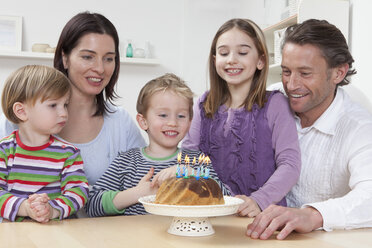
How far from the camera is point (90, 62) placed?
200 centimetres

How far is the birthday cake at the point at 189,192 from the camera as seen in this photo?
1179 mm

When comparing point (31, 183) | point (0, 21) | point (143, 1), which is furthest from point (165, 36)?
point (31, 183)

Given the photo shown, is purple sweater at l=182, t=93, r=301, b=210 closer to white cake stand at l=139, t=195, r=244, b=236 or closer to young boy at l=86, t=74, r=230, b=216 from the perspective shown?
young boy at l=86, t=74, r=230, b=216

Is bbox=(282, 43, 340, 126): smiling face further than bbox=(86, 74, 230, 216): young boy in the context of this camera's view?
Yes

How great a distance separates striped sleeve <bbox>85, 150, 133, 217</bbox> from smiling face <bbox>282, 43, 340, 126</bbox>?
72cm

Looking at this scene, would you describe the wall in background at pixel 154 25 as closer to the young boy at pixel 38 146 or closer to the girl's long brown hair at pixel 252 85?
the girl's long brown hair at pixel 252 85

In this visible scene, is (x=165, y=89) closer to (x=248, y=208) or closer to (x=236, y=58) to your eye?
(x=236, y=58)

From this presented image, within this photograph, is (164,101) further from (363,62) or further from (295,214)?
(363,62)

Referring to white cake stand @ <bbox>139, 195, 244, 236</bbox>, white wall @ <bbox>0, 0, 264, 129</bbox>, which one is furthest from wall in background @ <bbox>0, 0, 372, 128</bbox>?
white cake stand @ <bbox>139, 195, 244, 236</bbox>

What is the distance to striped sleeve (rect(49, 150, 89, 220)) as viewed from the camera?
1476 millimetres

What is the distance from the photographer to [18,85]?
162 cm

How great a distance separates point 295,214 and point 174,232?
0.34 m

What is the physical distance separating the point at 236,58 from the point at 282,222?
0.86 meters

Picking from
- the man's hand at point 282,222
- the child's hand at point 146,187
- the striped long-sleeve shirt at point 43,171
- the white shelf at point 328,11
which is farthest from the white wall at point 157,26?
the man's hand at point 282,222
